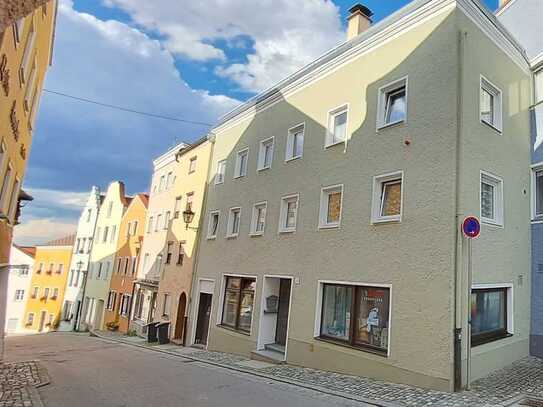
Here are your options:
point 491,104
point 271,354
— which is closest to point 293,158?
point 491,104

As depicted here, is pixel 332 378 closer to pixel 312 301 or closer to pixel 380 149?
pixel 312 301

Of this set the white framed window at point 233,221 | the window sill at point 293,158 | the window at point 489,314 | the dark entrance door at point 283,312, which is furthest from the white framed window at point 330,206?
the white framed window at point 233,221

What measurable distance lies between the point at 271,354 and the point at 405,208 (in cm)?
669

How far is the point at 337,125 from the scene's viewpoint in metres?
13.2

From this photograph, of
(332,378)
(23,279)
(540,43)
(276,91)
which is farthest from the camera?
(23,279)

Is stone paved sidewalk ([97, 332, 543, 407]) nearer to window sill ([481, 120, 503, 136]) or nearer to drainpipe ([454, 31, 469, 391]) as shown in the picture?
drainpipe ([454, 31, 469, 391])

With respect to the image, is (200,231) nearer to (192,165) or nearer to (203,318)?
(203,318)

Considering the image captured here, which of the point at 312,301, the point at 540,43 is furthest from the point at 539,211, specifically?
the point at 312,301

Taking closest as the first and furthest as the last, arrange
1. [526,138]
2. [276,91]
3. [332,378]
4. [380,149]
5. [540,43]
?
[332,378], [380,149], [526,138], [540,43], [276,91]

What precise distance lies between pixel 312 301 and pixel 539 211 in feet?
22.3

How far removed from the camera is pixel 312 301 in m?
12.1

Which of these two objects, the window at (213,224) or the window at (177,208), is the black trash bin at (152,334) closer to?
the window at (213,224)

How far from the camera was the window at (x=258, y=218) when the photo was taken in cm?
1577

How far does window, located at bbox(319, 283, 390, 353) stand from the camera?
10.1 m
